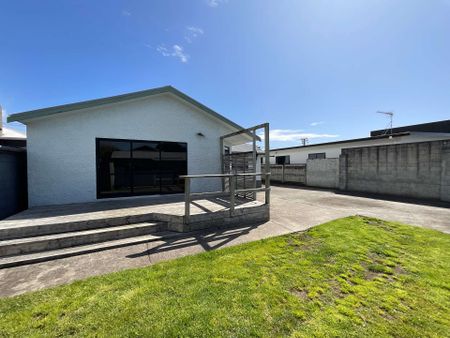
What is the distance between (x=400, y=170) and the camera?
10.2 meters

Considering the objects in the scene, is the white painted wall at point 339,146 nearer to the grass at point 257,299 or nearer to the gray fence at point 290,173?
the gray fence at point 290,173

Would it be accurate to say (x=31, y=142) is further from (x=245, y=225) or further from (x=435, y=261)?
(x=435, y=261)

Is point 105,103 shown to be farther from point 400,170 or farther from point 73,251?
point 400,170

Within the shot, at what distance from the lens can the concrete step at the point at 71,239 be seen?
3.58 meters

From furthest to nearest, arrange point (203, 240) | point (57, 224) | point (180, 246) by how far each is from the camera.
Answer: point (203, 240) → point (57, 224) → point (180, 246)

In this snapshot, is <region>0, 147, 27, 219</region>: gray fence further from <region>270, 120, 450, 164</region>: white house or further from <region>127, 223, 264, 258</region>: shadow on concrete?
<region>270, 120, 450, 164</region>: white house

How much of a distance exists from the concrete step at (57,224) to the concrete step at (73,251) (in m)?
0.62

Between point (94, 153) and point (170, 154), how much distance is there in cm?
266

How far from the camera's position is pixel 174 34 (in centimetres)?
782

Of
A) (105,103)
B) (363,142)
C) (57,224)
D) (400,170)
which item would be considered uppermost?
(105,103)

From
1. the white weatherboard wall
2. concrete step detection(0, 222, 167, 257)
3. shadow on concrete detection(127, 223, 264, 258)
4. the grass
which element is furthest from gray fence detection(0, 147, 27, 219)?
shadow on concrete detection(127, 223, 264, 258)

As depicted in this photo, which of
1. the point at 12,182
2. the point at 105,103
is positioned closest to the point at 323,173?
the point at 105,103

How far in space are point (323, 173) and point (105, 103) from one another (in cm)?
1398

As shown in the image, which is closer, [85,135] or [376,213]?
[85,135]
